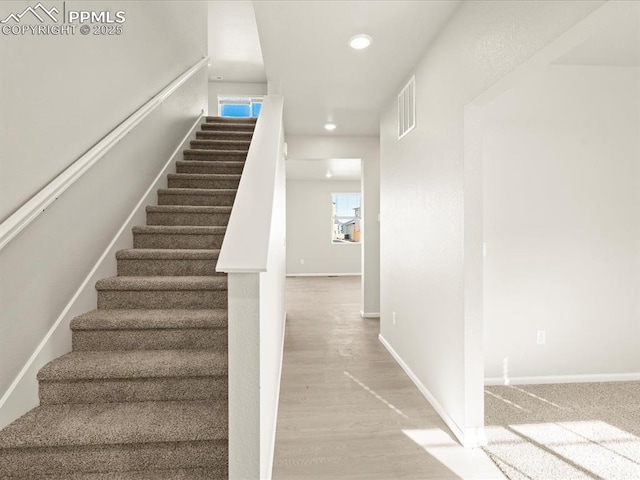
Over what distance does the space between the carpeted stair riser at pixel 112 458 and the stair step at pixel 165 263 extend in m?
1.09

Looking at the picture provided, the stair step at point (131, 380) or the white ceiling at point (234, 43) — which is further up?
the white ceiling at point (234, 43)

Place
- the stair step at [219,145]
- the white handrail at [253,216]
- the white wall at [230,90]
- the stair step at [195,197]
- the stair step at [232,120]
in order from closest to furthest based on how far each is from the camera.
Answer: the white handrail at [253,216] → the stair step at [195,197] → the stair step at [219,145] → the stair step at [232,120] → the white wall at [230,90]

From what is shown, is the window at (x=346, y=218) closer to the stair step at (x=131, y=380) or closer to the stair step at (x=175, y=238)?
the stair step at (x=175, y=238)

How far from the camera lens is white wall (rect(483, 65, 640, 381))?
2775 millimetres

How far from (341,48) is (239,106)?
504 centimetres

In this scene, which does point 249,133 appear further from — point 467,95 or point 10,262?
point 10,262

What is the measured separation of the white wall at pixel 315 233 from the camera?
9375 millimetres

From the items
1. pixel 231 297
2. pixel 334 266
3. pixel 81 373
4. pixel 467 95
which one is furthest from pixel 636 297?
pixel 334 266

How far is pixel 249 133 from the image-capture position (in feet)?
13.4

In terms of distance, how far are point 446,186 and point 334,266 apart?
293 inches

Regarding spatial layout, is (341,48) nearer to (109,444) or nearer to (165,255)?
(165,255)

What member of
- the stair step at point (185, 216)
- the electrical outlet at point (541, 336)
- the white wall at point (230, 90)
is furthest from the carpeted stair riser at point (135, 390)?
the white wall at point (230, 90)

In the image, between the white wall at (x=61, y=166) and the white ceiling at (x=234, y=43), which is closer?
the white wall at (x=61, y=166)

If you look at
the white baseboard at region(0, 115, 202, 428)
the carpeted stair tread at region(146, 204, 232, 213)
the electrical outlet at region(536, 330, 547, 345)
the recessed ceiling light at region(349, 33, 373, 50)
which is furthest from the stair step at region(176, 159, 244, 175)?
the electrical outlet at region(536, 330, 547, 345)
